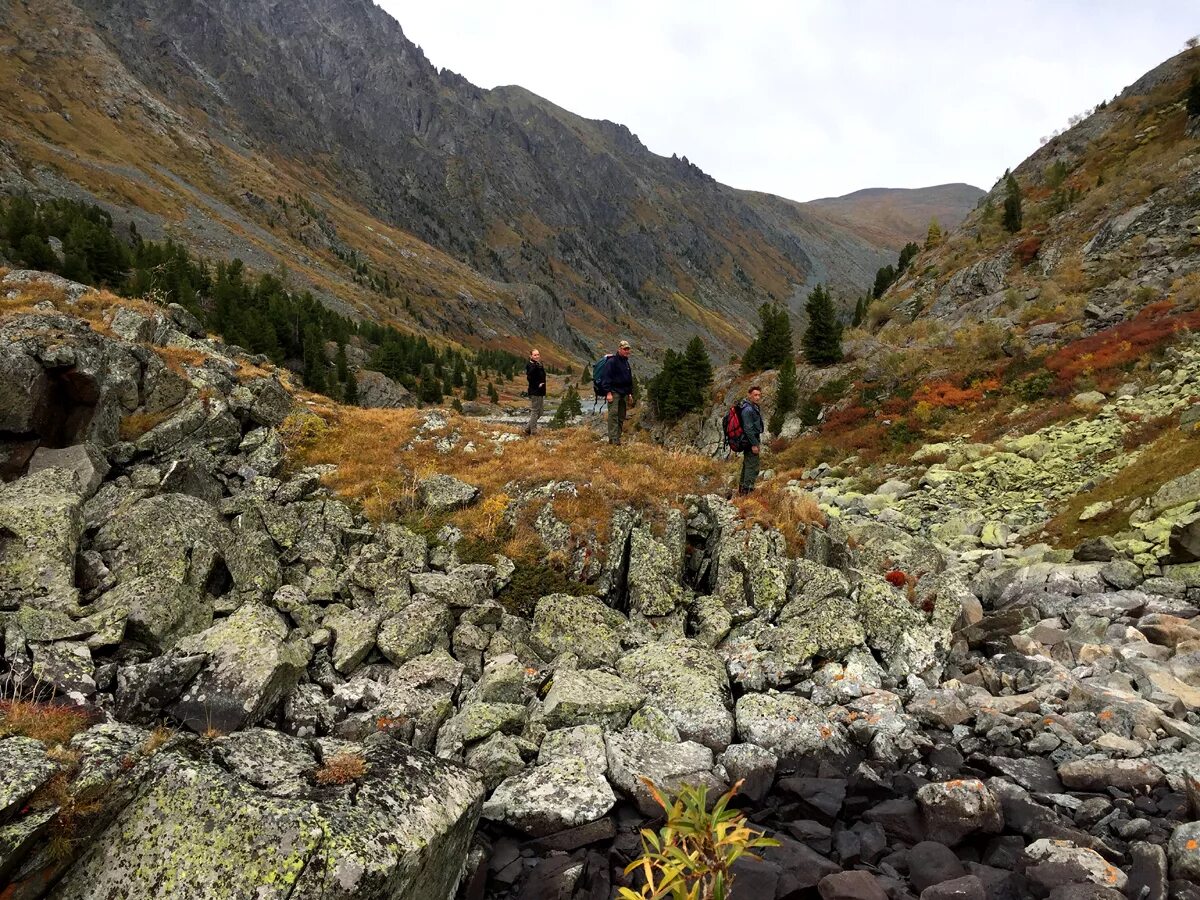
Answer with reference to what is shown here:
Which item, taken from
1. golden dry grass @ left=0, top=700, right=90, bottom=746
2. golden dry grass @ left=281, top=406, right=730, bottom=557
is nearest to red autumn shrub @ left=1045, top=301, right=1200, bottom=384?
golden dry grass @ left=281, top=406, right=730, bottom=557

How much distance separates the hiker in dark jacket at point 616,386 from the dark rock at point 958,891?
1491 cm

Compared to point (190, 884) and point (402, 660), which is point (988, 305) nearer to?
point (402, 660)

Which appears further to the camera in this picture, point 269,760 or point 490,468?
point 490,468

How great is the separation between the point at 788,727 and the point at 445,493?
9638mm

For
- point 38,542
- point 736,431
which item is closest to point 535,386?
point 736,431

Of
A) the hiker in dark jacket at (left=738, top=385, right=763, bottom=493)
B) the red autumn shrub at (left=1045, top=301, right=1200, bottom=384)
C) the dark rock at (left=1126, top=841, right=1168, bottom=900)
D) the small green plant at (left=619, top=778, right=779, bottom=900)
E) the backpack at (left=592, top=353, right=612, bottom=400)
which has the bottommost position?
the dark rock at (left=1126, top=841, right=1168, bottom=900)

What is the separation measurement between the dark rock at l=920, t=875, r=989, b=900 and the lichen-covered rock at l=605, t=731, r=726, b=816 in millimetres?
2840

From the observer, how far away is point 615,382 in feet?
64.9

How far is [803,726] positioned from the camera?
9.88 meters

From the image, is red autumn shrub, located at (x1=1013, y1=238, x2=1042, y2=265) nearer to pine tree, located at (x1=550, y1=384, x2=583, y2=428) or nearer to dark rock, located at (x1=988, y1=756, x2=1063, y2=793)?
pine tree, located at (x1=550, y1=384, x2=583, y2=428)

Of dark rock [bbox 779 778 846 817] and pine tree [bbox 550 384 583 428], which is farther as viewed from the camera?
pine tree [bbox 550 384 583 428]

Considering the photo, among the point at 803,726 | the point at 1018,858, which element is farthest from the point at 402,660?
the point at 1018,858

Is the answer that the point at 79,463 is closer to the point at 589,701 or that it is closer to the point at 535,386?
the point at 589,701

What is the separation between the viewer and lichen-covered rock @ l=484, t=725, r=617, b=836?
8211mm
